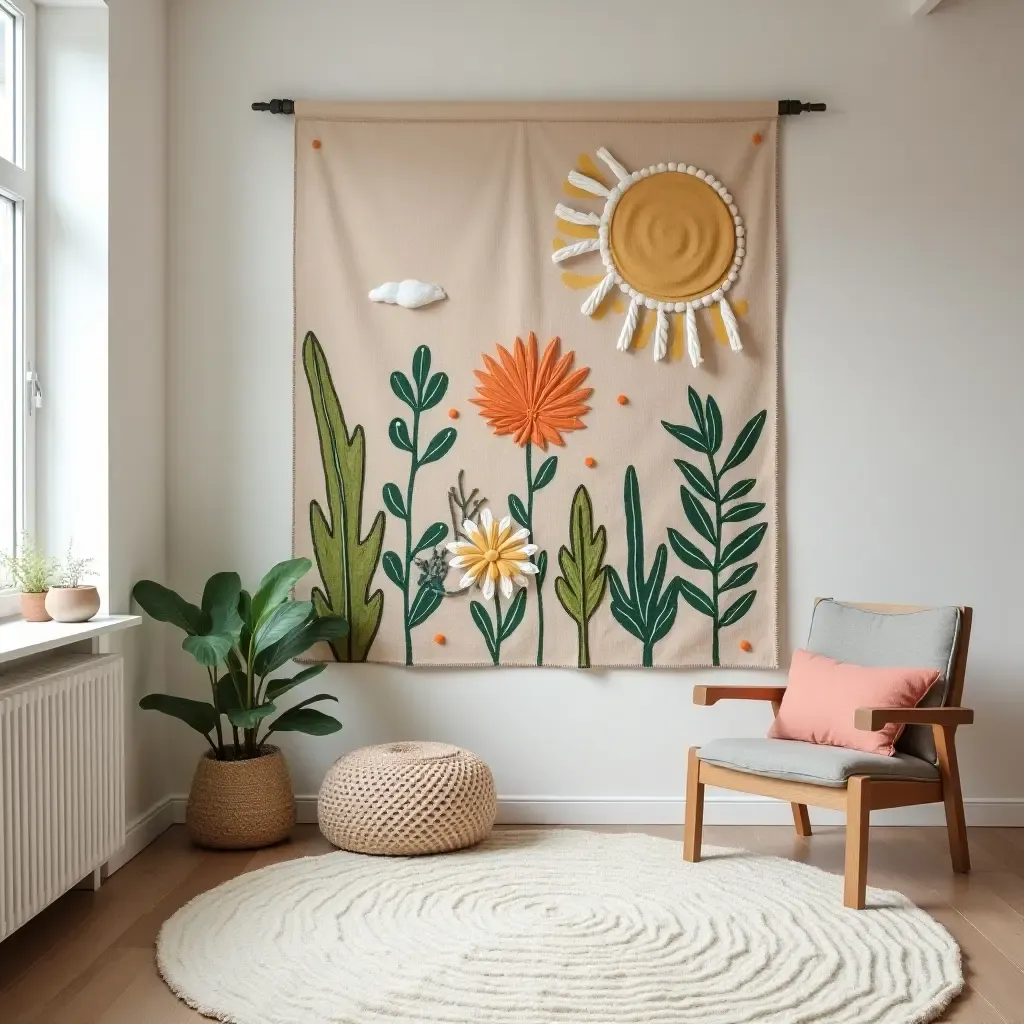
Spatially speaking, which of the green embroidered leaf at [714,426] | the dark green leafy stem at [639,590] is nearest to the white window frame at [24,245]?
the dark green leafy stem at [639,590]

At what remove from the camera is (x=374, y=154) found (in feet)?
12.4

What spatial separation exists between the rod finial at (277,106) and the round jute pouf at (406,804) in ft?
7.16

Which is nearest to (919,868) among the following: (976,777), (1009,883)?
(1009,883)

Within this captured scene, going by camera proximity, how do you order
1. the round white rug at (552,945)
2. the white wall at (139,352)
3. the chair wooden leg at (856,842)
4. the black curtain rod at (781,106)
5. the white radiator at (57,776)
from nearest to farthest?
1. the round white rug at (552,945)
2. the white radiator at (57,776)
3. the chair wooden leg at (856,842)
4. the white wall at (139,352)
5. the black curtain rod at (781,106)

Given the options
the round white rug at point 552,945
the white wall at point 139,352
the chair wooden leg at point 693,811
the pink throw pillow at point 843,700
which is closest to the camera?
the round white rug at point 552,945

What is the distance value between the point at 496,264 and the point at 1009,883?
2511 mm

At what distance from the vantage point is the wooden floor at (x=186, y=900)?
2.33 m

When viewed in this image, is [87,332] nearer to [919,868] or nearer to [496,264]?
[496,264]

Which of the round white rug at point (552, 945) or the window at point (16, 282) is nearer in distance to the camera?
the round white rug at point (552, 945)

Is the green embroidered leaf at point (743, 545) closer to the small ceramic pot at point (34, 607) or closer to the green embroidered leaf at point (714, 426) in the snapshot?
the green embroidered leaf at point (714, 426)

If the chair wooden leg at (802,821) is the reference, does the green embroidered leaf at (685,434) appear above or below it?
above

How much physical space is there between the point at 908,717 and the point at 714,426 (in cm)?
120

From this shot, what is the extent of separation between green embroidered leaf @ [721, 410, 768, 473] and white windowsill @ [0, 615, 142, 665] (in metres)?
2.00

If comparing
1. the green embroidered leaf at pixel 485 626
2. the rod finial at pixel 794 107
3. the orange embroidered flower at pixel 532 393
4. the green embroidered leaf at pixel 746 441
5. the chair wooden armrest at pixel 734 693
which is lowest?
the chair wooden armrest at pixel 734 693
